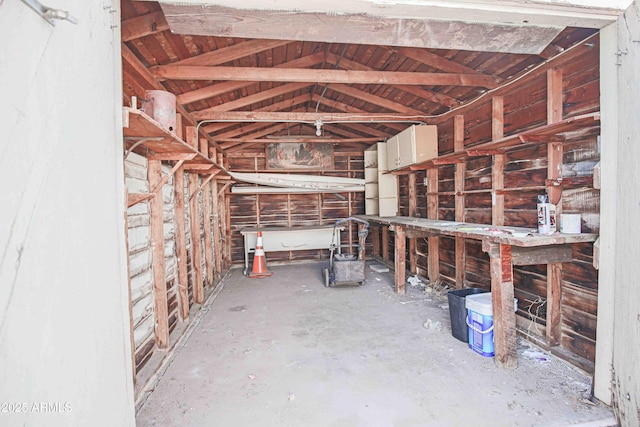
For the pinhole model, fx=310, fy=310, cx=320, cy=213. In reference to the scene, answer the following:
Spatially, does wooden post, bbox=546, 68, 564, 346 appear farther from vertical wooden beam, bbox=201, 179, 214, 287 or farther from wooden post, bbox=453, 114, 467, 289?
vertical wooden beam, bbox=201, 179, 214, 287

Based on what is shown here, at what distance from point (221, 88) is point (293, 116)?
119cm

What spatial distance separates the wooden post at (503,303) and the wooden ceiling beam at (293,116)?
2.77 m

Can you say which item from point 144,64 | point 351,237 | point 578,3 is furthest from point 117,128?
point 351,237

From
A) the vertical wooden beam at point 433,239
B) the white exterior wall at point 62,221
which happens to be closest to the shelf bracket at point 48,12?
the white exterior wall at point 62,221

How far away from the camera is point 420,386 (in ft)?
7.55

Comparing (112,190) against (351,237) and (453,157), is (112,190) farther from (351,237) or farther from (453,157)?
(351,237)

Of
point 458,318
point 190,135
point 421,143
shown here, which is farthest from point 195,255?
point 421,143

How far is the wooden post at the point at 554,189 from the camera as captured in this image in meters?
2.69

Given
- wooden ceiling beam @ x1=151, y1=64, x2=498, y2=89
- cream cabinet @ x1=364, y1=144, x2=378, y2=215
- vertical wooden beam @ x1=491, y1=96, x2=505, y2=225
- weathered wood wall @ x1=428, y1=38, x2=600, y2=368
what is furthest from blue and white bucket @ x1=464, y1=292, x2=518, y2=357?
cream cabinet @ x1=364, y1=144, x2=378, y2=215

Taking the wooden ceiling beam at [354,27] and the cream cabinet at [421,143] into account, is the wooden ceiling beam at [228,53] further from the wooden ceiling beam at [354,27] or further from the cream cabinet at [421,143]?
the cream cabinet at [421,143]

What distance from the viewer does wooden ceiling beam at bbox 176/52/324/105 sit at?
357cm

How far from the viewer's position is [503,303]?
8.06 ft

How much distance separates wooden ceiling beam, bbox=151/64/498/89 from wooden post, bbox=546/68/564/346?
0.78 meters

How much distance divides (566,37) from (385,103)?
2.29 meters
